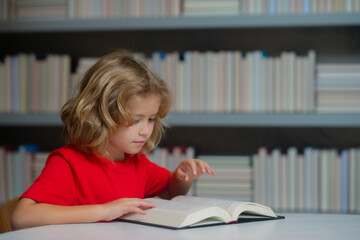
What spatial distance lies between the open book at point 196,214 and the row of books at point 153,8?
116cm

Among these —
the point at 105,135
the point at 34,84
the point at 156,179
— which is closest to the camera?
the point at 105,135

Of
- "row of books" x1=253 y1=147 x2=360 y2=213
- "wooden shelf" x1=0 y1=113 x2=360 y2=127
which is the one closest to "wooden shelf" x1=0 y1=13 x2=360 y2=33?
"wooden shelf" x1=0 y1=113 x2=360 y2=127

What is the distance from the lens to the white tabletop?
2.36 feet

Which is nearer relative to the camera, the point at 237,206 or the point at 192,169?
the point at 237,206

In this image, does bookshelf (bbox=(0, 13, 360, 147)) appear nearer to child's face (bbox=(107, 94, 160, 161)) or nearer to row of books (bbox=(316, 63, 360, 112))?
row of books (bbox=(316, 63, 360, 112))

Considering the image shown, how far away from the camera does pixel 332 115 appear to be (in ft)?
5.87

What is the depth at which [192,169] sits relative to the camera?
3.27 ft

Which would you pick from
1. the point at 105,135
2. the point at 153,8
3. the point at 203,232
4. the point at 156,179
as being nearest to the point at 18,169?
the point at 153,8

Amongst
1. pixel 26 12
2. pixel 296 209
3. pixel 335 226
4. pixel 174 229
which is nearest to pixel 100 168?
pixel 174 229

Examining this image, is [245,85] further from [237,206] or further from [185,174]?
[237,206]

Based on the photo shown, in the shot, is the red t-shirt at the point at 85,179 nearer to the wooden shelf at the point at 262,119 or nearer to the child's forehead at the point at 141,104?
the child's forehead at the point at 141,104

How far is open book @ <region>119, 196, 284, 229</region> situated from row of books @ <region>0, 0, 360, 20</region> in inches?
45.8

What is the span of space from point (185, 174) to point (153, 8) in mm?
1033

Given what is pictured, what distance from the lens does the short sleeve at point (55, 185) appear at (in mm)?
888
